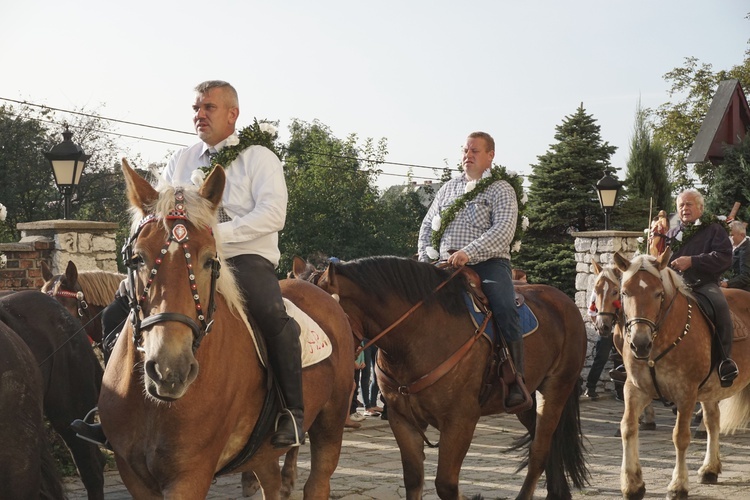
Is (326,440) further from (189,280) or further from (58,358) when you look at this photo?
(58,358)

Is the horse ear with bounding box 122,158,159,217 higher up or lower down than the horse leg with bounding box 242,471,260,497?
higher up

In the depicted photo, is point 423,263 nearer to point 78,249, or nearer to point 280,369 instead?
point 280,369

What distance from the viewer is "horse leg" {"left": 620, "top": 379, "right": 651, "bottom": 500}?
7.12 meters

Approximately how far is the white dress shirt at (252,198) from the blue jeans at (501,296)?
2.22 meters

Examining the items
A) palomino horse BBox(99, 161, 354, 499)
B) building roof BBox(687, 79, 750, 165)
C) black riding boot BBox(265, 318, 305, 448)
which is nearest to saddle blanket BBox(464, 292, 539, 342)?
black riding boot BBox(265, 318, 305, 448)

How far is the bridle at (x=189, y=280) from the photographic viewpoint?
332 centimetres

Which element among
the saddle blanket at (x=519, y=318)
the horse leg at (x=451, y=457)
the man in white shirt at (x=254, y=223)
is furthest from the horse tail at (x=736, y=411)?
the man in white shirt at (x=254, y=223)

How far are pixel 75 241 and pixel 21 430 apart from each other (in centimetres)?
→ 625

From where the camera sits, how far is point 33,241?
9.54 meters

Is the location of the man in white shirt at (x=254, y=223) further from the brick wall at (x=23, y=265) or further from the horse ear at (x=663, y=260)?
the brick wall at (x=23, y=265)

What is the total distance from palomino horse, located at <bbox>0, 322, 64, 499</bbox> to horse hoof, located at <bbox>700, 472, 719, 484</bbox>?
613cm

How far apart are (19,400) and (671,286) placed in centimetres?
582

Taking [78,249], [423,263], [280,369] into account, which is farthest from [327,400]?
[78,249]

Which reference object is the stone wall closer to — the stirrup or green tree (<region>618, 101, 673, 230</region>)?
the stirrup
